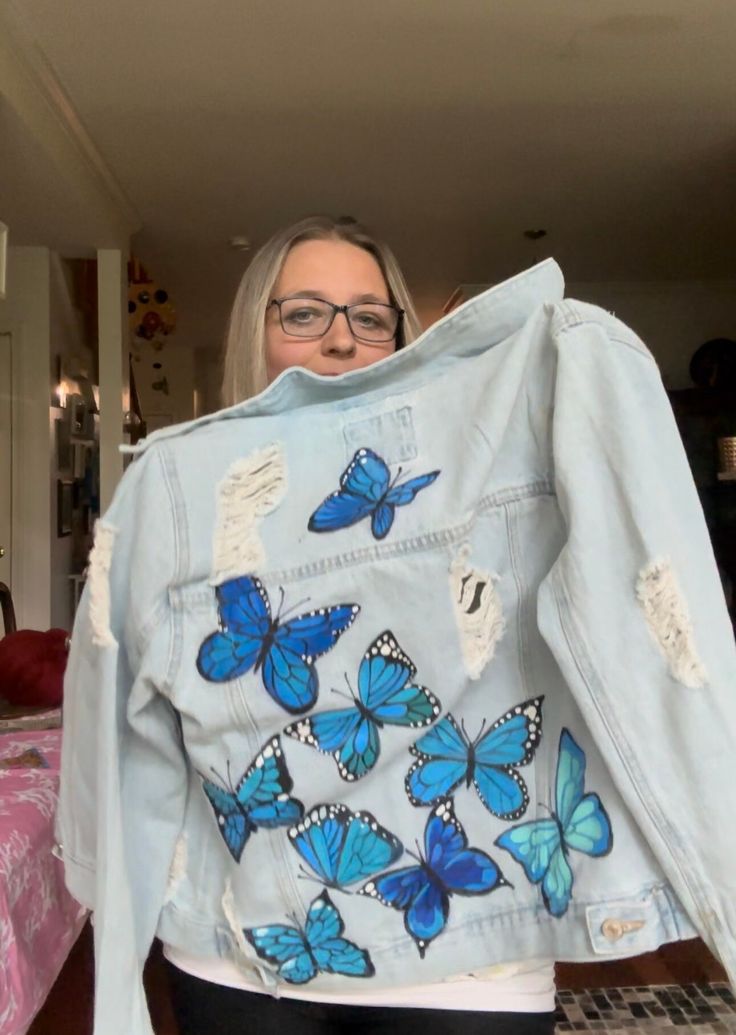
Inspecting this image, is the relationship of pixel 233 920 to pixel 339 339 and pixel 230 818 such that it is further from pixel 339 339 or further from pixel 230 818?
pixel 339 339

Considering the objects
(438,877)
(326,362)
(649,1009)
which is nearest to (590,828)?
(438,877)

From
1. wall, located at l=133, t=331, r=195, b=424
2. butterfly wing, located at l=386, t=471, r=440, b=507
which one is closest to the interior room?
butterfly wing, located at l=386, t=471, r=440, b=507

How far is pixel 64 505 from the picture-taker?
353 centimetres

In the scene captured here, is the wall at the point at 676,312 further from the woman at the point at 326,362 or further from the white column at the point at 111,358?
the woman at the point at 326,362

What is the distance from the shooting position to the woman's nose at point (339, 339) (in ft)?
2.62

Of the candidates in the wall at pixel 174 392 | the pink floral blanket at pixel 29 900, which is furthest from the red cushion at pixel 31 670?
the wall at pixel 174 392

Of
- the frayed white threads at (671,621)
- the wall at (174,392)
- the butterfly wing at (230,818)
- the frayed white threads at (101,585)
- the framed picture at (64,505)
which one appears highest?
the wall at (174,392)

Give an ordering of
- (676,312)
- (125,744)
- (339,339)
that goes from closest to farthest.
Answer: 1. (125,744)
2. (339,339)
3. (676,312)

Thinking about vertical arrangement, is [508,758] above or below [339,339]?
below

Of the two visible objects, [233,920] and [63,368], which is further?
[63,368]

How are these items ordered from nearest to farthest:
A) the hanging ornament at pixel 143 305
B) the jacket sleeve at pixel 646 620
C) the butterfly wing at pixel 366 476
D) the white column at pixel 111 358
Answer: the jacket sleeve at pixel 646 620
the butterfly wing at pixel 366 476
the white column at pixel 111 358
the hanging ornament at pixel 143 305

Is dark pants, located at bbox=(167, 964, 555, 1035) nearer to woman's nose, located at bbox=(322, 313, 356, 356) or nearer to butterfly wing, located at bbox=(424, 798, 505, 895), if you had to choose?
butterfly wing, located at bbox=(424, 798, 505, 895)

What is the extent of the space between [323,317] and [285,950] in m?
0.55

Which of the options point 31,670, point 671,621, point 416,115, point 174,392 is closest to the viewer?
point 671,621
